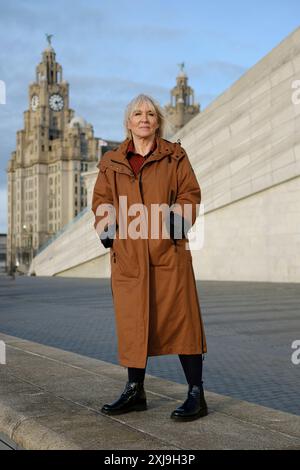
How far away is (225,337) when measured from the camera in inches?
342

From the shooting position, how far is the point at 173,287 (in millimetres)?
3766

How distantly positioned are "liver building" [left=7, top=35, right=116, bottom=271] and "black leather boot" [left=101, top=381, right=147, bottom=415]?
122 metres

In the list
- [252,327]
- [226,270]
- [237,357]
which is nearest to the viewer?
[237,357]

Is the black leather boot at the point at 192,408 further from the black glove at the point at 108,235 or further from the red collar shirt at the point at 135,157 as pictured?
the red collar shirt at the point at 135,157

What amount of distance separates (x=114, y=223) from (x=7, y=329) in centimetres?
664

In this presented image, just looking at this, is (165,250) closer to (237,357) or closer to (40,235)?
(237,357)

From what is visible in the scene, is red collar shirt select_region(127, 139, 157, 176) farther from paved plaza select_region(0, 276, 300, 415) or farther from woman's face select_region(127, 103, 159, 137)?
paved plaza select_region(0, 276, 300, 415)

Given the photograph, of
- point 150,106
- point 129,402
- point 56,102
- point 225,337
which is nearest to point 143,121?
point 150,106

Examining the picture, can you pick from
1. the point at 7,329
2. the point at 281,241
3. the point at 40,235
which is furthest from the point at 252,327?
the point at 40,235

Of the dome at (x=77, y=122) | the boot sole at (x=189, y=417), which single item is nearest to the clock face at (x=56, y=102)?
the dome at (x=77, y=122)

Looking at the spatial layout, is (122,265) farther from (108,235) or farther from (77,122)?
(77,122)

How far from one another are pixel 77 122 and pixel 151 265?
13558 centimetres

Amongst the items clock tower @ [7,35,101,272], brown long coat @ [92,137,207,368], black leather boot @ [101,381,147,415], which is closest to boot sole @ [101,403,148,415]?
black leather boot @ [101,381,147,415]

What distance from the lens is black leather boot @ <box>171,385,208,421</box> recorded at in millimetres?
3645
